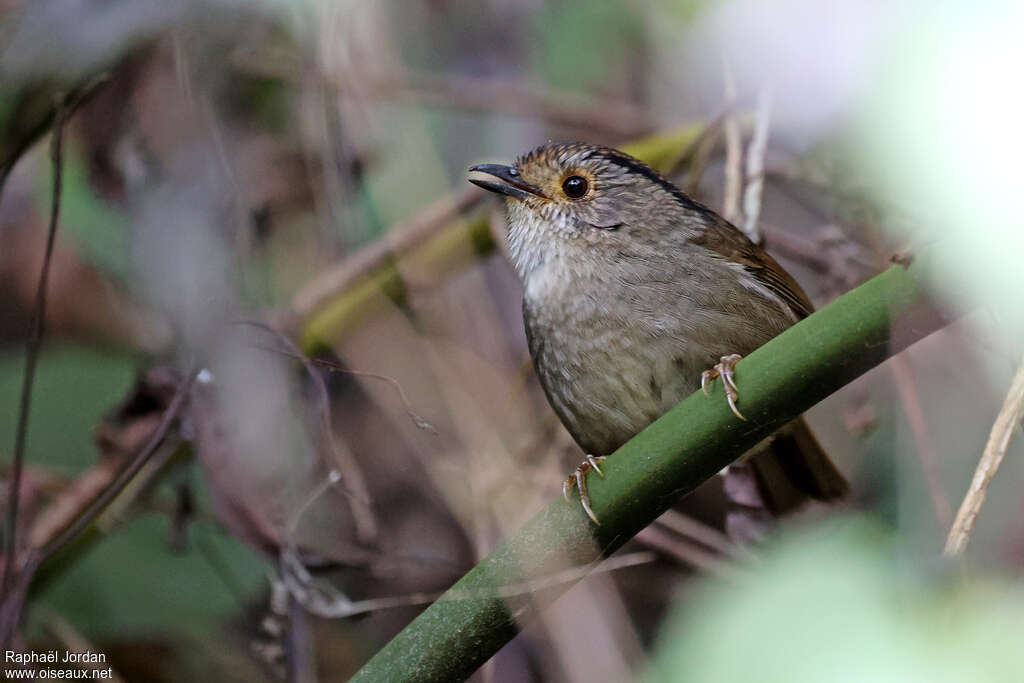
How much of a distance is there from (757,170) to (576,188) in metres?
0.56

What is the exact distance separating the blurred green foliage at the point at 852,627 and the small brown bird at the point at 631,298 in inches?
36.5

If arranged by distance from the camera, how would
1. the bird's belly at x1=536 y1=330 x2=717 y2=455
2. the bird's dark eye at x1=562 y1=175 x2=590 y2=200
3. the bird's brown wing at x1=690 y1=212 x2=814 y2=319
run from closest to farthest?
the bird's belly at x1=536 y1=330 x2=717 y2=455
the bird's brown wing at x1=690 y1=212 x2=814 y2=319
the bird's dark eye at x1=562 y1=175 x2=590 y2=200

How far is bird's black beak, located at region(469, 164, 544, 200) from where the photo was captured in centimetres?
279

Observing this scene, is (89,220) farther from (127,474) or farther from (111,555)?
(127,474)

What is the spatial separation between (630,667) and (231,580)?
4.79 ft

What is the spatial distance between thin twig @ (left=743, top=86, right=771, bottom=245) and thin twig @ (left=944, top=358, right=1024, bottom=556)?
136 cm

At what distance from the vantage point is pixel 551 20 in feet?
14.9

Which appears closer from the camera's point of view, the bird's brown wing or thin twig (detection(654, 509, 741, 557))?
the bird's brown wing

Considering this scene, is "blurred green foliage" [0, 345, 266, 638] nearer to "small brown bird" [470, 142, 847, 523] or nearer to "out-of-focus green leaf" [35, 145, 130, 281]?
"out-of-focus green leaf" [35, 145, 130, 281]

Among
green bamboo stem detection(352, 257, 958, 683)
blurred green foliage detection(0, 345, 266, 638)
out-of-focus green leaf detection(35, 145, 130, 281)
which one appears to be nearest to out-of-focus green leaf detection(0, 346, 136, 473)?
blurred green foliage detection(0, 345, 266, 638)

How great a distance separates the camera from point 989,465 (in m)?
1.60

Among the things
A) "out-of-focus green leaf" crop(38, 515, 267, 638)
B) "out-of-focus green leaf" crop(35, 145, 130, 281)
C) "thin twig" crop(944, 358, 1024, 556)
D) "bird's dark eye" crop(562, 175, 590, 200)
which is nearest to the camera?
"thin twig" crop(944, 358, 1024, 556)

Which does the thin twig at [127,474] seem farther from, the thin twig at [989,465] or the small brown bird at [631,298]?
the thin twig at [989,465]

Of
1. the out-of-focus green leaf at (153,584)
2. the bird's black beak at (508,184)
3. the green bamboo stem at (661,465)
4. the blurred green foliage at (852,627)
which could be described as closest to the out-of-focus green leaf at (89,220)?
the out-of-focus green leaf at (153,584)
